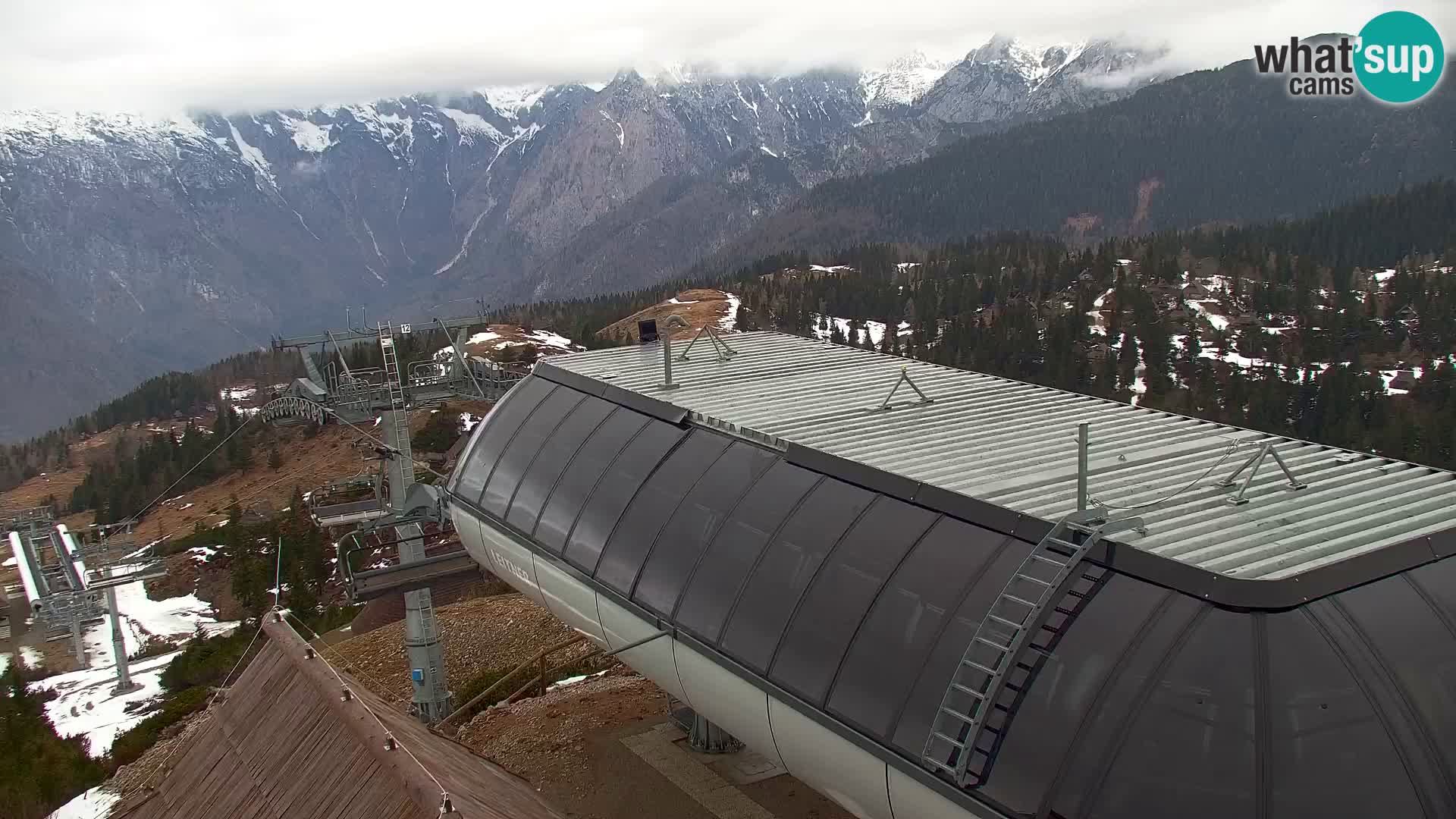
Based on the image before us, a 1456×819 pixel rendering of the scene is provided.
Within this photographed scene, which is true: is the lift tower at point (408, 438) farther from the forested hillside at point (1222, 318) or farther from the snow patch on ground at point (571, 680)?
the forested hillside at point (1222, 318)

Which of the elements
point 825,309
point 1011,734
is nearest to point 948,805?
point 1011,734

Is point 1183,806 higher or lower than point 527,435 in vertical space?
lower

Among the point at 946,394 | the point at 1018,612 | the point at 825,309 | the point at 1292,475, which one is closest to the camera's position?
the point at 1018,612

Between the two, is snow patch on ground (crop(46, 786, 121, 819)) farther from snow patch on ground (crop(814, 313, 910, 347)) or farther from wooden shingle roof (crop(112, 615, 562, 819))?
snow patch on ground (crop(814, 313, 910, 347))

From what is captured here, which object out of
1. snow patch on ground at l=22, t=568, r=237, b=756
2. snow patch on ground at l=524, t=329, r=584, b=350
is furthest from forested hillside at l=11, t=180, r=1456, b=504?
snow patch on ground at l=22, t=568, r=237, b=756

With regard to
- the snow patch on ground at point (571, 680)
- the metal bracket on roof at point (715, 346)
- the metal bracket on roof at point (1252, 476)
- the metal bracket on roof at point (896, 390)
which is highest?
the metal bracket on roof at point (715, 346)

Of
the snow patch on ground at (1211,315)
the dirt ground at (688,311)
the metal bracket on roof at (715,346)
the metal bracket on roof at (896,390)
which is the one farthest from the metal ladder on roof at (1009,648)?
the snow patch on ground at (1211,315)

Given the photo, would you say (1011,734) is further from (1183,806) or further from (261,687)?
(261,687)
